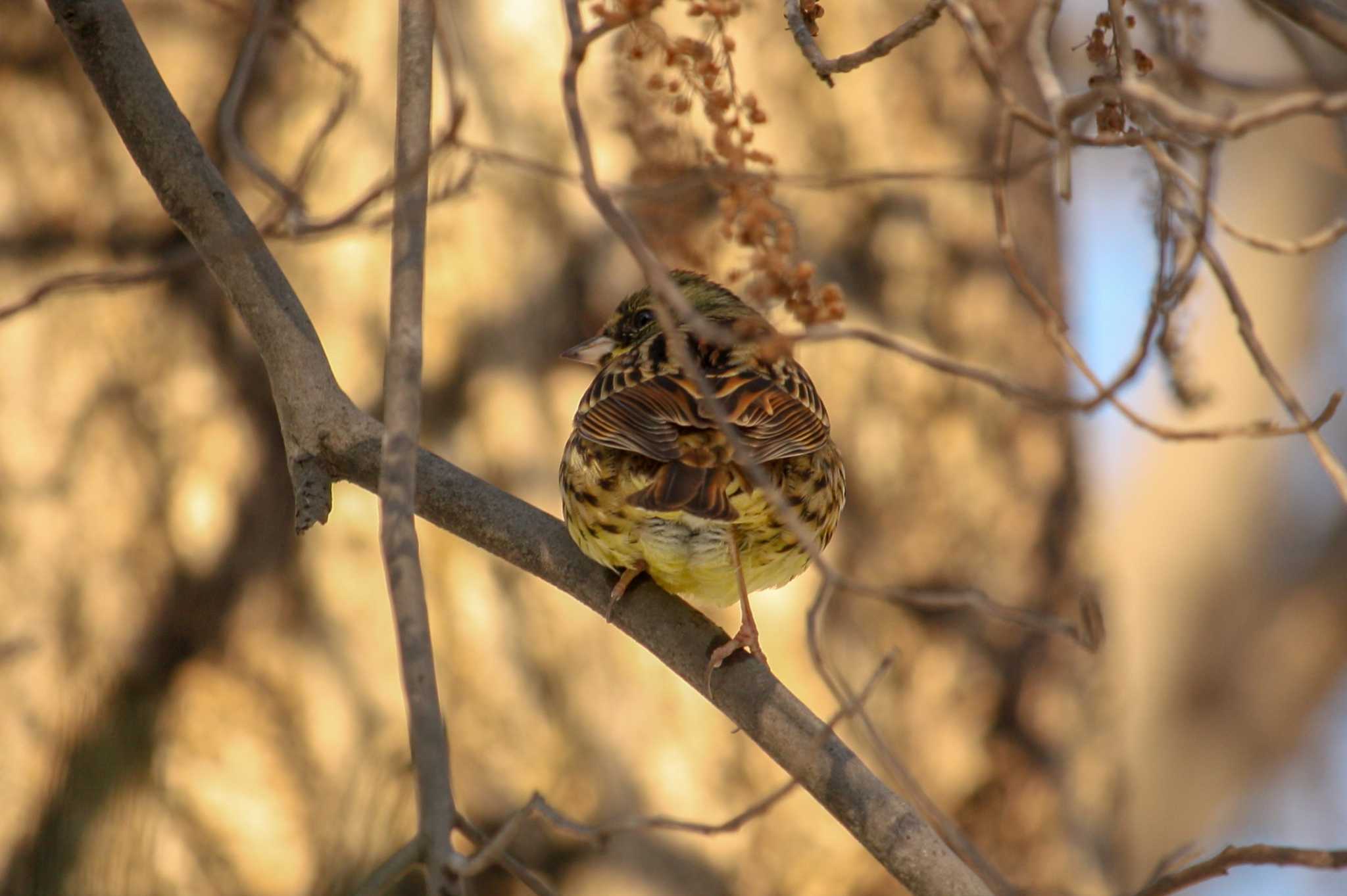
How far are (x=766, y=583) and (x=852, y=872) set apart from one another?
8.35ft

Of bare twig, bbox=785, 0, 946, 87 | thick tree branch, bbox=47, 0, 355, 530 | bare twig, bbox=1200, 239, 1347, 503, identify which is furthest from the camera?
thick tree branch, bbox=47, 0, 355, 530

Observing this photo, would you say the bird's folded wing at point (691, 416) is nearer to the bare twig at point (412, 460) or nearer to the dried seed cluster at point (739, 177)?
the dried seed cluster at point (739, 177)

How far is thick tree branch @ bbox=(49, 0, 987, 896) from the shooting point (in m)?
2.74

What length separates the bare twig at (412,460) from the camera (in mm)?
1781

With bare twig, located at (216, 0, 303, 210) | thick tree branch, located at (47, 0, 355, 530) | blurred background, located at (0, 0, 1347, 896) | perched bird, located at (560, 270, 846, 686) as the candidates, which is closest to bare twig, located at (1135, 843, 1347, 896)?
perched bird, located at (560, 270, 846, 686)

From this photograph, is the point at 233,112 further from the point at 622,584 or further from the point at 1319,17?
the point at 1319,17

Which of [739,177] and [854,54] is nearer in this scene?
[739,177]

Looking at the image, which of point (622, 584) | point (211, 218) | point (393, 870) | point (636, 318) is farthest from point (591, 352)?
point (393, 870)

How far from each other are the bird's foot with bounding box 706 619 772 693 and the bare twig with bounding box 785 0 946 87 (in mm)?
1175

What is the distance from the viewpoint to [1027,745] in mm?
6332

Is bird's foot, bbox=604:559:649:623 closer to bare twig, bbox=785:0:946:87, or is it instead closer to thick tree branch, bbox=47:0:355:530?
thick tree branch, bbox=47:0:355:530

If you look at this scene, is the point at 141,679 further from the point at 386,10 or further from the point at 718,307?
the point at 386,10

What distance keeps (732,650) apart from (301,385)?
1046 millimetres

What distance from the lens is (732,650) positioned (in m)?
3.04
